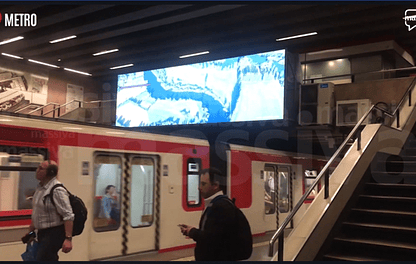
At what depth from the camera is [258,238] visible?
11250 mm

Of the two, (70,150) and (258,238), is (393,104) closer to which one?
(258,238)

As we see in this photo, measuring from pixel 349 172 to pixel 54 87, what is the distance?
58.2ft

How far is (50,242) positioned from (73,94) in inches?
708

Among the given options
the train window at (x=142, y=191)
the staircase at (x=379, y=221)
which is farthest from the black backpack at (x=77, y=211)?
the staircase at (x=379, y=221)

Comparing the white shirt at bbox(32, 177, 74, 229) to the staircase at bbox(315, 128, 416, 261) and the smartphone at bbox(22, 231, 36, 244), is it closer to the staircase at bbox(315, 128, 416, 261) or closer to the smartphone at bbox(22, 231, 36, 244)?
the smartphone at bbox(22, 231, 36, 244)

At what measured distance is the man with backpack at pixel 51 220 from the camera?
188 inches

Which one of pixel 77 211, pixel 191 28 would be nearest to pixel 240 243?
pixel 77 211

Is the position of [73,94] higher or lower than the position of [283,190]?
higher

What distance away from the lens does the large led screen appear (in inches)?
549

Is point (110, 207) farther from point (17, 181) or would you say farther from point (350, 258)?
point (350, 258)

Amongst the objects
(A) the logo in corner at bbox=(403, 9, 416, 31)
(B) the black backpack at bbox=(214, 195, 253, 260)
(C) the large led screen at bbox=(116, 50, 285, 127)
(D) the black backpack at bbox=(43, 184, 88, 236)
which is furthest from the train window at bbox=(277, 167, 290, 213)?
(B) the black backpack at bbox=(214, 195, 253, 260)

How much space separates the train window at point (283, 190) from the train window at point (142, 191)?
207 inches

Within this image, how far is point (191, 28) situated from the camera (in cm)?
1505

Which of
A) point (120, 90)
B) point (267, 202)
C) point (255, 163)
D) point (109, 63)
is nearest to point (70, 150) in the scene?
point (255, 163)
